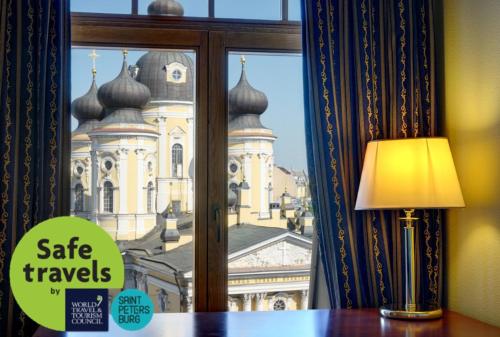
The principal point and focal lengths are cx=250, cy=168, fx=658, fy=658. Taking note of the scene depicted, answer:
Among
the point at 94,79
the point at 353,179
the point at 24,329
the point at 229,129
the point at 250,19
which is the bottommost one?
the point at 24,329

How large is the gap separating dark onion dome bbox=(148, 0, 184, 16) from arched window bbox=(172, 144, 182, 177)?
563 millimetres

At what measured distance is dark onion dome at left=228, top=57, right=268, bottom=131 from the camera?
9.25 ft

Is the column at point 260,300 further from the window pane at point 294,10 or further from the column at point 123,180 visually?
the window pane at point 294,10

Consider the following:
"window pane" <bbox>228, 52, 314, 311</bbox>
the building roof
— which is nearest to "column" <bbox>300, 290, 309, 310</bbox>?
"window pane" <bbox>228, 52, 314, 311</bbox>

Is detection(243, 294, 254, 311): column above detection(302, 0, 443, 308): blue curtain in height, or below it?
below

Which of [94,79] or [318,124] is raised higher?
[94,79]

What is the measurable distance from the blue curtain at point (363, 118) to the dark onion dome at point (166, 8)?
534 millimetres

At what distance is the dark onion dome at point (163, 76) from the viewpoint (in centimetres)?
278

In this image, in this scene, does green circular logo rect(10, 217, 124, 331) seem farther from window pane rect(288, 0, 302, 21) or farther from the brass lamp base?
window pane rect(288, 0, 302, 21)

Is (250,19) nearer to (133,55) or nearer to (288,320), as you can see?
(133,55)

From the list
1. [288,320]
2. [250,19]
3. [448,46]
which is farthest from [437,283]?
[250,19]

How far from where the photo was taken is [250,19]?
9.27 feet

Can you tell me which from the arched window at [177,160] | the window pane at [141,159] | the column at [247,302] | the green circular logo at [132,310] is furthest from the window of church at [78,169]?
the column at [247,302]

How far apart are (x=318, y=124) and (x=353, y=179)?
267mm
